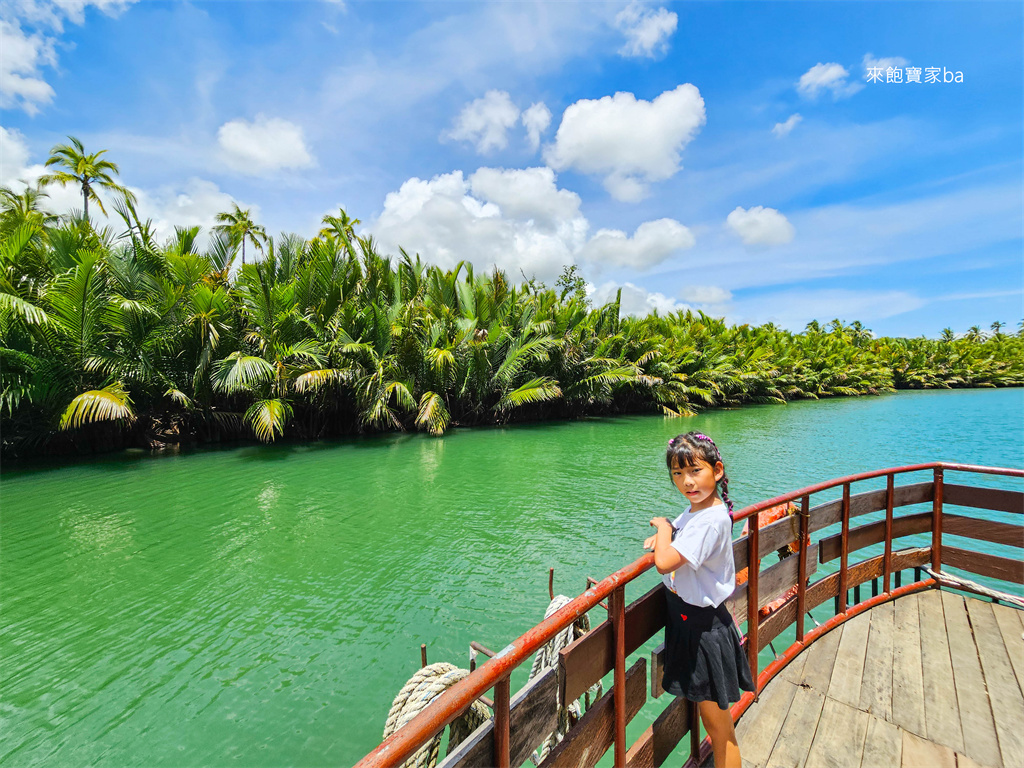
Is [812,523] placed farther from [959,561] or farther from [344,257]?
[344,257]

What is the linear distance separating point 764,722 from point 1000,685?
55.8 inches

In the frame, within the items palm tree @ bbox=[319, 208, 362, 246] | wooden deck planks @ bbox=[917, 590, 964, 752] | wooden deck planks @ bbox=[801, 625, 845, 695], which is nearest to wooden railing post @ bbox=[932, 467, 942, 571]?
wooden deck planks @ bbox=[917, 590, 964, 752]

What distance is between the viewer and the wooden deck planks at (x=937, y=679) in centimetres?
214

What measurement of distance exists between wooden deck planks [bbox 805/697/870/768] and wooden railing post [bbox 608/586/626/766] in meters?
0.95

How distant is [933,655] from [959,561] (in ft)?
4.02

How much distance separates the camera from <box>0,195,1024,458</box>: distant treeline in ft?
33.4

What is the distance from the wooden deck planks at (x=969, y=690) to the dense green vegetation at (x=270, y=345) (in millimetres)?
12191

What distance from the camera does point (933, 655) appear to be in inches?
106

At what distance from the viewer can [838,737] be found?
2.09 m

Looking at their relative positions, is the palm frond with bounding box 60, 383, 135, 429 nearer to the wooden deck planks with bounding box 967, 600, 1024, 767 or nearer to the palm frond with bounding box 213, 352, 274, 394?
the palm frond with bounding box 213, 352, 274, 394

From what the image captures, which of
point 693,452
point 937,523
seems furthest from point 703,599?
point 937,523

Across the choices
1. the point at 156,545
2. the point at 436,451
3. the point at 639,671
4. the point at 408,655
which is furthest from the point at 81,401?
the point at 639,671

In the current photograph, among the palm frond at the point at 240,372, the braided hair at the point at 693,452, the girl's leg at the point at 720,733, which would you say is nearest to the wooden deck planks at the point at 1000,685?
the girl's leg at the point at 720,733

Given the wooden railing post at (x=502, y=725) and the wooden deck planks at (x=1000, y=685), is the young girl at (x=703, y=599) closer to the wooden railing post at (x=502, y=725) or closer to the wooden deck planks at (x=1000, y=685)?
the wooden railing post at (x=502, y=725)
